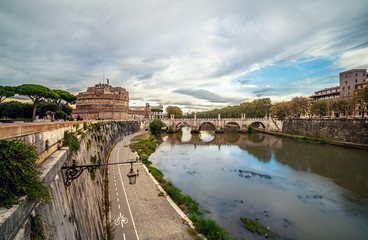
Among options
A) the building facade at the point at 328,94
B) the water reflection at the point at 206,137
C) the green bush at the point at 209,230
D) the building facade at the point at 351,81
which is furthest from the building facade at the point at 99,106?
the building facade at the point at 328,94

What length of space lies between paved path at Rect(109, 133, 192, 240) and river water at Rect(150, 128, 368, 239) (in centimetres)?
363

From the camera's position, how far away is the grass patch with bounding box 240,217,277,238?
35.7ft

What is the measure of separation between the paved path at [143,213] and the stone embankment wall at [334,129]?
4041 cm

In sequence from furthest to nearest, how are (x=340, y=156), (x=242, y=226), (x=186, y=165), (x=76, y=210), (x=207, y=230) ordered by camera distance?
1. (x=340, y=156)
2. (x=186, y=165)
3. (x=242, y=226)
4. (x=207, y=230)
5. (x=76, y=210)

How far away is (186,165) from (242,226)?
13974 mm

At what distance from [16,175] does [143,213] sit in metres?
9.87

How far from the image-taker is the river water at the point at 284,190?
11953 millimetres

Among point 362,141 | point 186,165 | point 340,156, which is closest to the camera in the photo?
point 186,165

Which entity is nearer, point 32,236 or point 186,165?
point 32,236

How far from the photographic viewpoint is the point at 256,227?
11.4 m

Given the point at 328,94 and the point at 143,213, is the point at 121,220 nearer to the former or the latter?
the point at 143,213

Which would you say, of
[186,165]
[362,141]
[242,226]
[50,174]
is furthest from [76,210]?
[362,141]

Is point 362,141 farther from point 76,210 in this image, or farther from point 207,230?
point 76,210

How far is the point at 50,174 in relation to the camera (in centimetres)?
425
